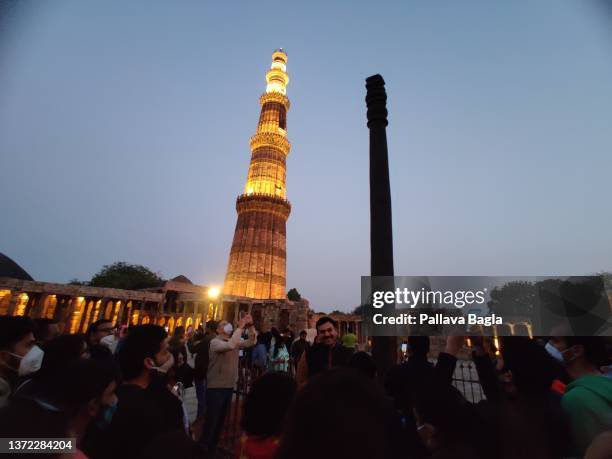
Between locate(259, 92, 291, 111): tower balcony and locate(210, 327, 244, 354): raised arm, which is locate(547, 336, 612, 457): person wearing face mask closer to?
locate(210, 327, 244, 354): raised arm

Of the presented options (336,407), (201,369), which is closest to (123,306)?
(201,369)

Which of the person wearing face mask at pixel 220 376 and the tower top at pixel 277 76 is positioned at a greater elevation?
the tower top at pixel 277 76

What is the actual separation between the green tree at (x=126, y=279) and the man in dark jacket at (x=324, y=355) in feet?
169

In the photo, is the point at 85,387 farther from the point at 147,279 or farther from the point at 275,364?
the point at 147,279

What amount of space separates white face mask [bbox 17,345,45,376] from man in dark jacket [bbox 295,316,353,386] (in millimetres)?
3391

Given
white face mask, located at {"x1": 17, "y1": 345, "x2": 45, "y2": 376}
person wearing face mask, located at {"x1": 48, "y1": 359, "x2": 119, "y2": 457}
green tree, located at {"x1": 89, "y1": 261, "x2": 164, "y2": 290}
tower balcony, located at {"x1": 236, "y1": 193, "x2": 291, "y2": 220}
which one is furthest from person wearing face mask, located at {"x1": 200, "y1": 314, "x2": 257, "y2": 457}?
green tree, located at {"x1": 89, "y1": 261, "x2": 164, "y2": 290}

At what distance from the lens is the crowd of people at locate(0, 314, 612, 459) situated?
3.55 feet

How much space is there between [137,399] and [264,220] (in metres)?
31.6

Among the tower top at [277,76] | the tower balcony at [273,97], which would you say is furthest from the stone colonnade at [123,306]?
the tower top at [277,76]

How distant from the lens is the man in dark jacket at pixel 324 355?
408 centimetres

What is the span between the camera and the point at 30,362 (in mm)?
3662

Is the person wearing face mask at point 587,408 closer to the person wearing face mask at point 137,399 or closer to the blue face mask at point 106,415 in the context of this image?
the person wearing face mask at point 137,399

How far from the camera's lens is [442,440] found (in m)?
1.79

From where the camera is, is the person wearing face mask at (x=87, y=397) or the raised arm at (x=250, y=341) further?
the raised arm at (x=250, y=341)
